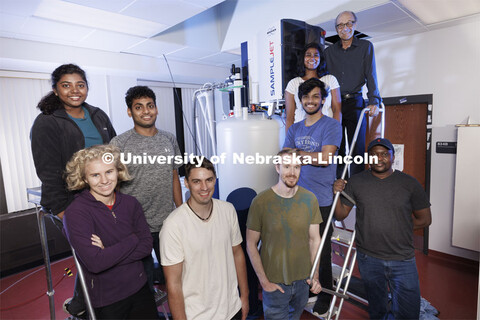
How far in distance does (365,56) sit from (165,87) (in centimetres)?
422

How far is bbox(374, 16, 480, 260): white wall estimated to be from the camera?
3254 mm

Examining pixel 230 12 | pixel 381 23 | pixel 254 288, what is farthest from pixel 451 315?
pixel 230 12

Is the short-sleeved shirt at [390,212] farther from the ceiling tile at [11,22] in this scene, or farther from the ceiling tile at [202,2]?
the ceiling tile at [11,22]

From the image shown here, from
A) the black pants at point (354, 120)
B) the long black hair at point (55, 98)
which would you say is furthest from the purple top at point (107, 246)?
the black pants at point (354, 120)

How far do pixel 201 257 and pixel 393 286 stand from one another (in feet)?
4.97

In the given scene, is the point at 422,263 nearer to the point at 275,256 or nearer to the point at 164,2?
the point at 275,256

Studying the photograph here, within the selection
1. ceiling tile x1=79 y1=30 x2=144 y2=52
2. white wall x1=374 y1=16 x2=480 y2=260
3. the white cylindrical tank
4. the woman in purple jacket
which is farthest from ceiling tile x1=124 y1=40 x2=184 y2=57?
white wall x1=374 y1=16 x2=480 y2=260

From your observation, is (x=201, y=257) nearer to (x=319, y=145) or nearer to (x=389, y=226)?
(x=319, y=145)

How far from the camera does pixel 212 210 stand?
157 centimetres

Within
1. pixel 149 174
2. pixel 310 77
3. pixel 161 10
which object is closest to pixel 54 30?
pixel 161 10

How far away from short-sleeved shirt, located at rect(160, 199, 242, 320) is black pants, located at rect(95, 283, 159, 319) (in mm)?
219

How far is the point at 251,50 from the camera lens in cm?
282

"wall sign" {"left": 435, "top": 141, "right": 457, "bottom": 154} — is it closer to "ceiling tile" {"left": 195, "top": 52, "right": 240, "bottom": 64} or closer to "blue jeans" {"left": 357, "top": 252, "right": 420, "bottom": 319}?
"blue jeans" {"left": 357, "top": 252, "right": 420, "bottom": 319}

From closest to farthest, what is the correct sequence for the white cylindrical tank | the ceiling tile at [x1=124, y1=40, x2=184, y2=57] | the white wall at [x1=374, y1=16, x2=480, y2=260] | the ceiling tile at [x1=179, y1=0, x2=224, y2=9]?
the white cylindrical tank < the ceiling tile at [x1=179, y1=0, x2=224, y2=9] < the white wall at [x1=374, y1=16, x2=480, y2=260] < the ceiling tile at [x1=124, y1=40, x2=184, y2=57]
